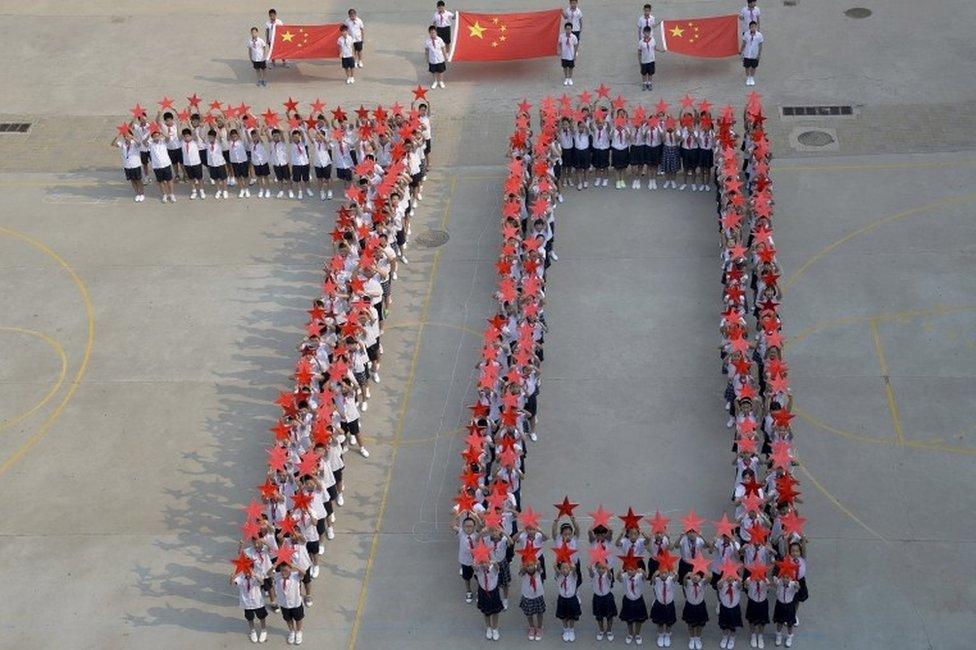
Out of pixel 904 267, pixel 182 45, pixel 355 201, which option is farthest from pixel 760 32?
pixel 182 45

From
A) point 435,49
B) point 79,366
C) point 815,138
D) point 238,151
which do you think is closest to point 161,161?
point 238,151

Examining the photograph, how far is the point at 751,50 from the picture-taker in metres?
32.8

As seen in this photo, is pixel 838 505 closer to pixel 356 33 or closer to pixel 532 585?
pixel 532 585

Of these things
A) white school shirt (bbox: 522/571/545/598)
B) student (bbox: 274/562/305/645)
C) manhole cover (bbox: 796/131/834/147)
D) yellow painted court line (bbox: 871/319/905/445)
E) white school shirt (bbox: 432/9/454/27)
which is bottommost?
student (bbox: 274/562/305/645)

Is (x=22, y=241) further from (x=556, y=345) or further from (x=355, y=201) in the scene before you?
(x=556, y=345)

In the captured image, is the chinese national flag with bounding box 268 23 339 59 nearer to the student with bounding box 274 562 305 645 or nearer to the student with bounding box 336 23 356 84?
the student with bounding box 336 23 356 84

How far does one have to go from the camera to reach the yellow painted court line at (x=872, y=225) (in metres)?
26.8

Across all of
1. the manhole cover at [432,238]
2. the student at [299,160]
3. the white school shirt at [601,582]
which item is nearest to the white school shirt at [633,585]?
the white school shirt at [601,582]

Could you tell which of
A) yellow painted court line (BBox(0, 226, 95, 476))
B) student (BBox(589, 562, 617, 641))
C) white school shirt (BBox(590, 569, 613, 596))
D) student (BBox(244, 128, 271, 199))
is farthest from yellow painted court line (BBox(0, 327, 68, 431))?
white school shirt (BBox(590, 569, 613, 596))

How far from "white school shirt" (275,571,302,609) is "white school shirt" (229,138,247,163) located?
12.4 m

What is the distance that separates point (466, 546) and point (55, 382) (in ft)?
30.2

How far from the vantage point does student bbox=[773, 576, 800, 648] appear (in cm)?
1906

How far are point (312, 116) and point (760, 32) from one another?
1092 centimetres

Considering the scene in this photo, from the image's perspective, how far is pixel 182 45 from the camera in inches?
1469
